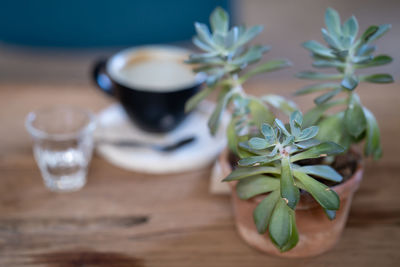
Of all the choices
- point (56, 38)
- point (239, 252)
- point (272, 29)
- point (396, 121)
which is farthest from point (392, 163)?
point (272, 29)

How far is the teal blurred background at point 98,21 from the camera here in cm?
147

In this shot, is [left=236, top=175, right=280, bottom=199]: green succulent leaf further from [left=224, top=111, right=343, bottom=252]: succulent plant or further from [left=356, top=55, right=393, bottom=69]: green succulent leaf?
[left=356, top=55, right=393, bottom=69]: green succulent leaf

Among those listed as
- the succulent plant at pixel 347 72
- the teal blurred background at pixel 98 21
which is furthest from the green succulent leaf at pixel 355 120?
the teal blurred background at pixel 98 21

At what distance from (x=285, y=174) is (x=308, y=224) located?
11 centimetres

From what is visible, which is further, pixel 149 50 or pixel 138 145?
pixel 149 50

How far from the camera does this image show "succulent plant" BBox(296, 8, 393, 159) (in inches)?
24.0

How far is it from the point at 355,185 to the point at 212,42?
27 centimetres

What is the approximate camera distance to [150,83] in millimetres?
1009

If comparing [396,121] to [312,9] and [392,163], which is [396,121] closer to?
[392,163]

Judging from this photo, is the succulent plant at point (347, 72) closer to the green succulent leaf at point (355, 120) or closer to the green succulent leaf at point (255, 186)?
the green succulent leaf at point (355, 120)

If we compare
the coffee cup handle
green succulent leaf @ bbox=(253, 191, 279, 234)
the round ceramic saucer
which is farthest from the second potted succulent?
the coffee cup handle

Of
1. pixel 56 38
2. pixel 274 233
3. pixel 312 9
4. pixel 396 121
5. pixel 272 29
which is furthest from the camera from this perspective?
pixel 312 9

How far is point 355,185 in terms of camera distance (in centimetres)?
64

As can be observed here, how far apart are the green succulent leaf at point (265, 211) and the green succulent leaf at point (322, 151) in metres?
0.05
